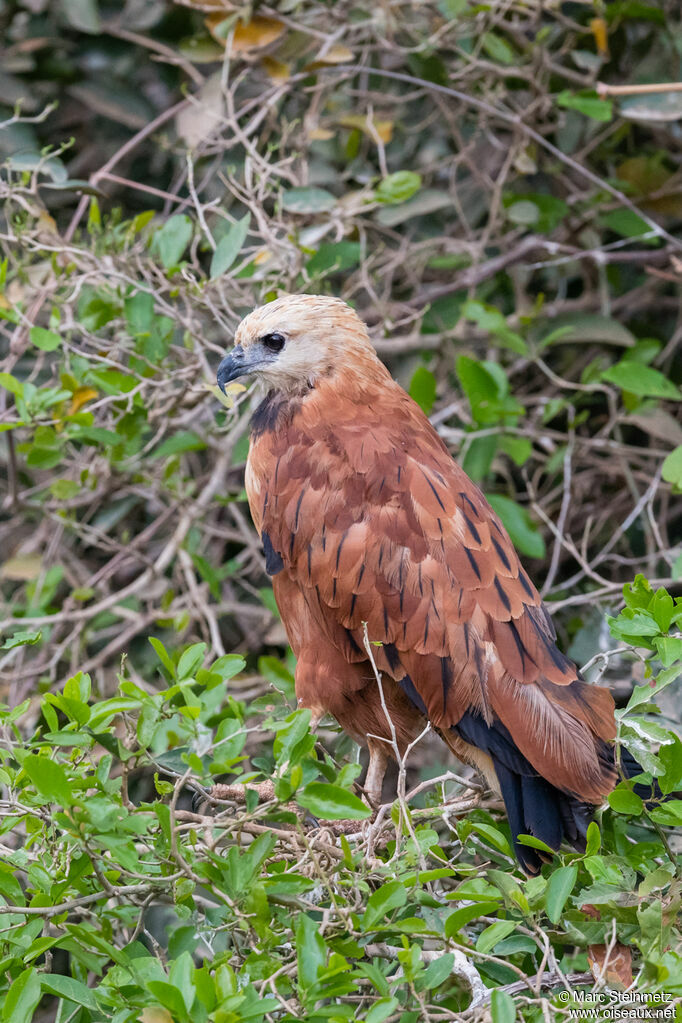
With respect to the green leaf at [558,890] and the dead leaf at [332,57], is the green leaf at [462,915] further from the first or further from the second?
the dead leaf at [332,57]

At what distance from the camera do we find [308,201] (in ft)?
11.0

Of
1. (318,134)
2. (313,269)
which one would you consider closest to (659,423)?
(313,269)

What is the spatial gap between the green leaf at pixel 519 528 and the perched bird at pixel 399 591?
475mm

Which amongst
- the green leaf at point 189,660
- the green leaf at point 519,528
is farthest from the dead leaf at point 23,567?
the green leaf at point 189,660

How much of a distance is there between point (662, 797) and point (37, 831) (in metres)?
1.23

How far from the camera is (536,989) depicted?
1.76 m

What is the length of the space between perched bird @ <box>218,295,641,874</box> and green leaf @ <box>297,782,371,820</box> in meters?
0.69

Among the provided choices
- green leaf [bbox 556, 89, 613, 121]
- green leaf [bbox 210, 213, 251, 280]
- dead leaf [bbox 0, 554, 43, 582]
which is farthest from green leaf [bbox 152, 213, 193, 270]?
green leaf [bbox 556, 89, 613, 121]

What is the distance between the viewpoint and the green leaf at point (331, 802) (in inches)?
64.7

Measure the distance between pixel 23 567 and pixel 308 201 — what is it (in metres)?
1.64

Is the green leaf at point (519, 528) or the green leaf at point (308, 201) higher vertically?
the green leaf at point (308, 201)

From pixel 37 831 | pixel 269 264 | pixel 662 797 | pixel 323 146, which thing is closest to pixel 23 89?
pixel 323 146

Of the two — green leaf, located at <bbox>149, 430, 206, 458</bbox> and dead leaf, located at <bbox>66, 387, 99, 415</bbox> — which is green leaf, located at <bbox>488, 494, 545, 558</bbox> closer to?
green leaf, located at <bbox>149, 430, 206, 458</bbox>

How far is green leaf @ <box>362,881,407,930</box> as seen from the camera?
5.58ft
